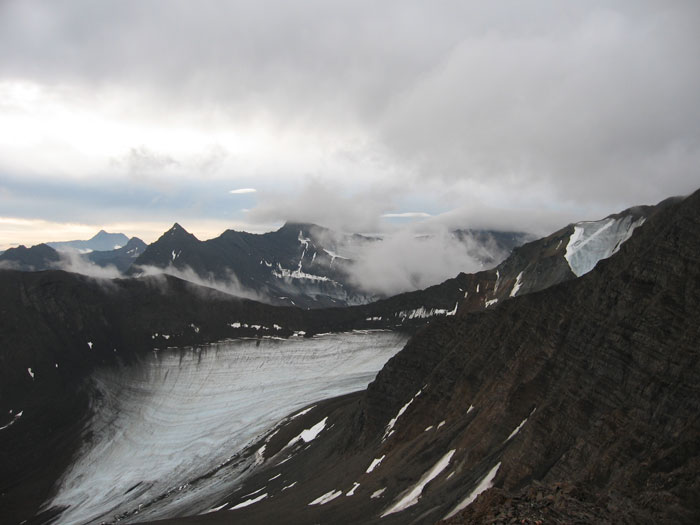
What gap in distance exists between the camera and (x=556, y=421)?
124 ft

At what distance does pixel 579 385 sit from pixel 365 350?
494 feet

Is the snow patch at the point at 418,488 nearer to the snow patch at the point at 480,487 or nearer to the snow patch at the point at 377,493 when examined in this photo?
the snow patch at the point at 377,493

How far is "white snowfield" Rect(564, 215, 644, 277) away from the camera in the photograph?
11769 cm

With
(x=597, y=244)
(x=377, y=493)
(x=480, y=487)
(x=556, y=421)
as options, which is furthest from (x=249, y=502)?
(x=597, y=244)

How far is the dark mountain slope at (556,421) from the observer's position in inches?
917

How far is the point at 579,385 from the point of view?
39.3 metres

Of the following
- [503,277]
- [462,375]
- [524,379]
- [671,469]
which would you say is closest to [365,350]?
[503,277]

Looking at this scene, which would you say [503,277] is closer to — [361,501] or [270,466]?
[270,466]

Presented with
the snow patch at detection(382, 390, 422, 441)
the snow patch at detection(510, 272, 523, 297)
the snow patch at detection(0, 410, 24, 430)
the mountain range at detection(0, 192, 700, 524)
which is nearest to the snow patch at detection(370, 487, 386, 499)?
the mountain range at detection(0, 192, 700, 524)

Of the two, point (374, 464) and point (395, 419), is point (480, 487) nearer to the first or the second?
point (374, 464)

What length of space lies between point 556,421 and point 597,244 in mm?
98846

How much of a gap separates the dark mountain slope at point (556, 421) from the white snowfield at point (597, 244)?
6118 cm

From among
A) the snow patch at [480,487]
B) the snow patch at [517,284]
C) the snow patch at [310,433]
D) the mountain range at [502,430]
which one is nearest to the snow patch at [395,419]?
the mountain range at [502,430]

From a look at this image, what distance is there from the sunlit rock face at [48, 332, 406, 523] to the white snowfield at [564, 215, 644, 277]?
65573 millimetres
